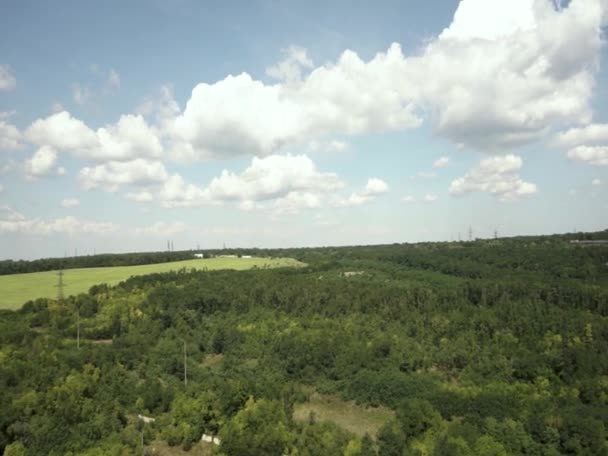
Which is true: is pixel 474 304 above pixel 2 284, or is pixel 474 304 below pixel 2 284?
below

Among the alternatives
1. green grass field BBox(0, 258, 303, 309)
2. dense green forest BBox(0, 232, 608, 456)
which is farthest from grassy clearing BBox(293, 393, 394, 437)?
green grass field BBox(0, 258, 303, 309)

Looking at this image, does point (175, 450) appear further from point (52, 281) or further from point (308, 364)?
point (52, 281)

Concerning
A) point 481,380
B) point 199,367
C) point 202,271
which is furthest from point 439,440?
point 202,271

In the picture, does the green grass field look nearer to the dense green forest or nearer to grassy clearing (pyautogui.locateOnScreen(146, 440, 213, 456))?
the dense green forest

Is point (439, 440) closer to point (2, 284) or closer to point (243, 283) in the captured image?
point (243, 283)

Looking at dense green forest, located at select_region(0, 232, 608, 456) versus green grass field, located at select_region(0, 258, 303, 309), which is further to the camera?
green grass field, located at select_region(0, 258, 303, 309)

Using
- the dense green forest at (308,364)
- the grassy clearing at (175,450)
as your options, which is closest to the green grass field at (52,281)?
the dense green forest at (308,364)
